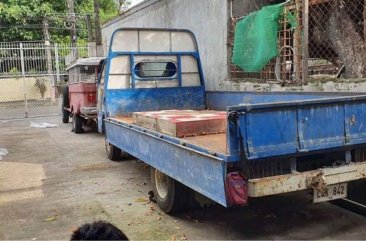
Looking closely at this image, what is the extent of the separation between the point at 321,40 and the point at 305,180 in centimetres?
425

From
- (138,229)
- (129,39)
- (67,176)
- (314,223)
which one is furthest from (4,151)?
(314,223)

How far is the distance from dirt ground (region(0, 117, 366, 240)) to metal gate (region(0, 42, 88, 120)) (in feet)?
35.8

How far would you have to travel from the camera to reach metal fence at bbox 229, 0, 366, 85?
6.84m

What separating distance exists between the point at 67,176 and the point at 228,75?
11.7 ft

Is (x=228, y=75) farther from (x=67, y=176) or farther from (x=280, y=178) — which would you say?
(x=280, y=178)

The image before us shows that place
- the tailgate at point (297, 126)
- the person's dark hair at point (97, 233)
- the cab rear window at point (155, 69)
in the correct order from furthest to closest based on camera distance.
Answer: the cab rear window at point (155, 69) < the tailgate at point (297, 126) < the person's dark hair at point (97, 233)

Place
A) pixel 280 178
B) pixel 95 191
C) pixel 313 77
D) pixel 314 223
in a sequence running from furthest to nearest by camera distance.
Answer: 1. pixel 313 77
2. pixel 95 191
3. pixel 314 223
4. pixel 280 178

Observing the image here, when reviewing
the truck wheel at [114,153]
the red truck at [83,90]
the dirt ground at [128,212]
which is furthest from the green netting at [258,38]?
the red truck at [83,90]

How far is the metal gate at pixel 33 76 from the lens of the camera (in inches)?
734

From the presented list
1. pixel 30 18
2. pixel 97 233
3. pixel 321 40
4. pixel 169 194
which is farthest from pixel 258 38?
pixel 30 18

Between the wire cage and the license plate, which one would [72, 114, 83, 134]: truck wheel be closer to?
the wire cage

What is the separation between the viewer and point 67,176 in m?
7.10

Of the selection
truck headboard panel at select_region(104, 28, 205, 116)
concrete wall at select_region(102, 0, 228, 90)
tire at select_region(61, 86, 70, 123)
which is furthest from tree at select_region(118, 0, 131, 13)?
truck headboard panel at select_region(104, 28, 205, 116)

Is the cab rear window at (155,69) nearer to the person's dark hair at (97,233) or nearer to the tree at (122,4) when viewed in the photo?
the person's dark hair at (97,233)
